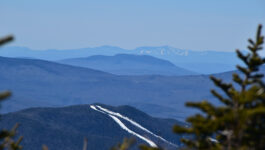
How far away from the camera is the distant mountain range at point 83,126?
5638 cm

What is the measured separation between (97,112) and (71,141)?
12.6 metres

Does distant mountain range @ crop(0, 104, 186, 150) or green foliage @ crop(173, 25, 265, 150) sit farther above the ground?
green foliage @ crop(173, 25, 265, 150)

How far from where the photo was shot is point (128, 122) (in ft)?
216

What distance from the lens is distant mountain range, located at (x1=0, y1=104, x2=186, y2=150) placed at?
5638cm

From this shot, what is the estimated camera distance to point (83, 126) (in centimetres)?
6656

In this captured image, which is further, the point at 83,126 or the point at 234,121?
the point at 83,126

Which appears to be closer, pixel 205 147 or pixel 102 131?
pixel 205 147

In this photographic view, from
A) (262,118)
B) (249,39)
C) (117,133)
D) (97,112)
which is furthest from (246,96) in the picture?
(97,112)

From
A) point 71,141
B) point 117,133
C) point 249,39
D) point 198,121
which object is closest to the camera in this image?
point 198,121

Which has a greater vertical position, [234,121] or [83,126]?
[234,121]

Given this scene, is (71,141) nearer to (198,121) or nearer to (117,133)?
(117,133)

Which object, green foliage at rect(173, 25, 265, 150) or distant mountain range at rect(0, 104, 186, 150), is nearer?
green foliage at rect(173, 25, 265, 150)

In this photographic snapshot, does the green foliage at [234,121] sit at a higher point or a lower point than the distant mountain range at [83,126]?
higher

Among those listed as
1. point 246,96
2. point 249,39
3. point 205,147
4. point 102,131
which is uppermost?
point 249,39
